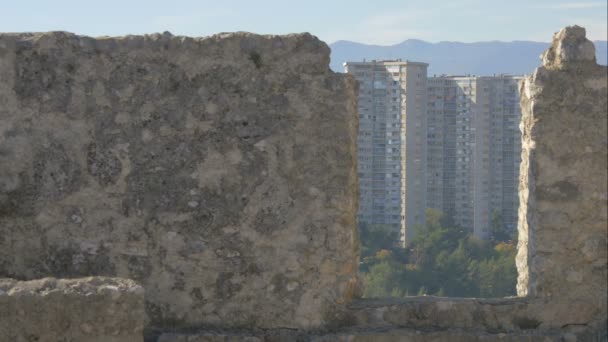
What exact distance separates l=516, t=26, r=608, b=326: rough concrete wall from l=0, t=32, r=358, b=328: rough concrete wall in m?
0.87

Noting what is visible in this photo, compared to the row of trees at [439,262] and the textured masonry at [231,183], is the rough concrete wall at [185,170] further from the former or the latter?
the row of trees at [439,262]

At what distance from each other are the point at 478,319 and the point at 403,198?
136 feet

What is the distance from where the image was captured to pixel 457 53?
543 feet

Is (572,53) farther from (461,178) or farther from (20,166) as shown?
(461,178)

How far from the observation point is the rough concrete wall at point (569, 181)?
524cm

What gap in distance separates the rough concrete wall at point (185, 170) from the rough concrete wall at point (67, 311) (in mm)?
777

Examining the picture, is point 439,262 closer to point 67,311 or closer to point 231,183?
point 231,183

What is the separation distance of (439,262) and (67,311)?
111ft

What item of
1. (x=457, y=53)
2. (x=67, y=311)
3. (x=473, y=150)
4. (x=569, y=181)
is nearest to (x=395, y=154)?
(x=473, y=150)

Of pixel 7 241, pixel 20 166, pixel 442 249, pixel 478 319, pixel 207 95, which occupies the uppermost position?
pixel 207 95

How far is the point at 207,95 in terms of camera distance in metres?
5.20

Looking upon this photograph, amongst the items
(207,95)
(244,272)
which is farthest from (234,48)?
(244,272)

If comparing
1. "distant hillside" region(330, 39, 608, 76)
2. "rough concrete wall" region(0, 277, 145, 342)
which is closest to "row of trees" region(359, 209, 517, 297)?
"rough concrete wall" region(0, 277, 145, 342)

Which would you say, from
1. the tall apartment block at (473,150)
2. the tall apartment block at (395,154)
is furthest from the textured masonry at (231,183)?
the tall apartment block at (473,150)
